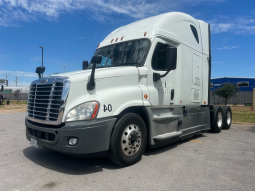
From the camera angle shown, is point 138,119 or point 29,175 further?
point 138,119

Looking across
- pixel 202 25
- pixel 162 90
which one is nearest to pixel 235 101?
pixel 202 25

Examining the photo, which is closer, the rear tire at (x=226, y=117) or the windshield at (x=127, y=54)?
the windshield at (x=127, y=54)

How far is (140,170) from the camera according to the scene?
4.23 meters

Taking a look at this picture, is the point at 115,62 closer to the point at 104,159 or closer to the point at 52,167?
the point at 104,159

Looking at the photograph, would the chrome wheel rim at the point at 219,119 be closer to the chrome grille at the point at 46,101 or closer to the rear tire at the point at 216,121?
the rear tire at the point at 216,121

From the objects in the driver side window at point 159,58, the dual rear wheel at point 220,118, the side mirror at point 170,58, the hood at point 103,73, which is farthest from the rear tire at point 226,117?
the hood at point 103,73

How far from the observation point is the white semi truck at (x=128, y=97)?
3.88 m

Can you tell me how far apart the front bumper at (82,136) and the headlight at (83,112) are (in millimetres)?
87

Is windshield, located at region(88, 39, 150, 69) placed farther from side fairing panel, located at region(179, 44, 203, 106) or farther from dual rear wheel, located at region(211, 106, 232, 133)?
dual rear wheel, located at region(211, 106, 232, 133)

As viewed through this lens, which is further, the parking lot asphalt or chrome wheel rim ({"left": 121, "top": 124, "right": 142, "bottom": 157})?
chrome wheel rim ({"left": 121, "top": 124, "right": 142, "bottom": 157})

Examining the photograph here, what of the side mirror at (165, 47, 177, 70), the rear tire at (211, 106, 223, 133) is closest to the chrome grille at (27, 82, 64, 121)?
the side mirror at (165, 47, 177, 70)

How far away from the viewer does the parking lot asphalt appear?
3.54 meters

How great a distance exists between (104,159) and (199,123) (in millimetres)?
3642

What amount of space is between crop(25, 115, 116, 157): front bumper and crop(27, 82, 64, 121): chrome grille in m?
0.25
